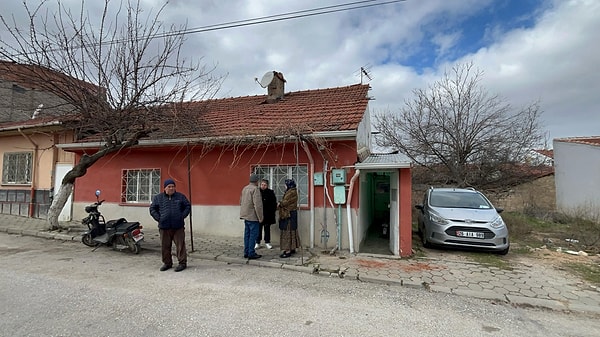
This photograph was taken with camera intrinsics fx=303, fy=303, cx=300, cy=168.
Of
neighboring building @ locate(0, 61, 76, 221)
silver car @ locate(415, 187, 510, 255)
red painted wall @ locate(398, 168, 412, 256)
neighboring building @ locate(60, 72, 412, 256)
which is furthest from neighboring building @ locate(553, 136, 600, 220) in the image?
neighboring building @ locate(0, 61, 76, 221)

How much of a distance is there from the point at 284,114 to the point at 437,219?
5080mm

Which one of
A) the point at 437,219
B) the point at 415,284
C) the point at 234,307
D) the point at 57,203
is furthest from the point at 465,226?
the point at 57,203

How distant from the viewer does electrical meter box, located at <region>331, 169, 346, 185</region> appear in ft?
23.3

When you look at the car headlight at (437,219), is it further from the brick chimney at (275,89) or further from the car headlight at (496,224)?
the brick chimney at (275,89)

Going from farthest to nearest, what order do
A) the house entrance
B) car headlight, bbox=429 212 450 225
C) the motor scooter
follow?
the house entrance
car headlight, bbox=429 212 450 225
the motor scooter

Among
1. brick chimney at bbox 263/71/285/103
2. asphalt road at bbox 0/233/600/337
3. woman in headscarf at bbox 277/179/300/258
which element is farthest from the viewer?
brick chimney at bbox 263/71/285/103

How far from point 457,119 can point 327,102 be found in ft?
33.0

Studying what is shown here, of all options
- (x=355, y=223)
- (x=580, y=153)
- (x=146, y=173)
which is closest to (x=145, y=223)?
(x=146, y=173)

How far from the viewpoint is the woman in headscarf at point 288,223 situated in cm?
655

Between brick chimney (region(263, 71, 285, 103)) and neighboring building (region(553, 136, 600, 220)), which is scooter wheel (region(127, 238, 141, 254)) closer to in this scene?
brick chimney (region(263, 71, 285, 103))

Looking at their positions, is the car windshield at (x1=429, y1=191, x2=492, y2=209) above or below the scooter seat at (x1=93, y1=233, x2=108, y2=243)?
above

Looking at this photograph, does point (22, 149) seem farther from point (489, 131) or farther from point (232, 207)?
point (489, 131)

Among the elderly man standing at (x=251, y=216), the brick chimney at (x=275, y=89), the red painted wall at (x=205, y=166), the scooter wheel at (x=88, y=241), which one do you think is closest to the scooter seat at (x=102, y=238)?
Answer: the scooter wheel at (x=88, y=241)

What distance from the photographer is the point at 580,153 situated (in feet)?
51.2
